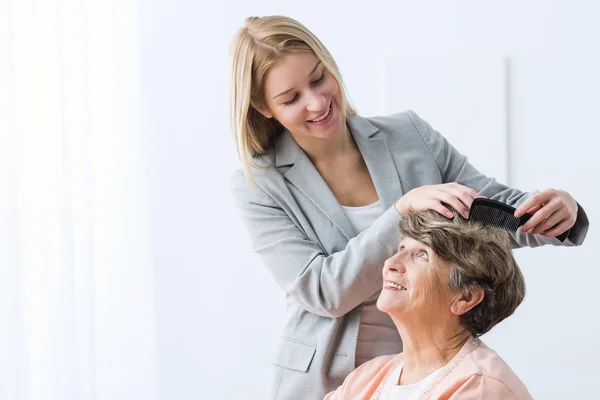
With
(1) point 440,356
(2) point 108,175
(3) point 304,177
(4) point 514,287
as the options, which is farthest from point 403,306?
(2) point 108,175

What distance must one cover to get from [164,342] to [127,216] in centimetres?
68

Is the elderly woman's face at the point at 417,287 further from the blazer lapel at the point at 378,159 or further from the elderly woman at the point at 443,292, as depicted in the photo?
the blazer lapel at the point at 378,159

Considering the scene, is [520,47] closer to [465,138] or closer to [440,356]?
[465,138]

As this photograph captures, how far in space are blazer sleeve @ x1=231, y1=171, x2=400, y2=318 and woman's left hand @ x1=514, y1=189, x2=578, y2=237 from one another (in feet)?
0.85

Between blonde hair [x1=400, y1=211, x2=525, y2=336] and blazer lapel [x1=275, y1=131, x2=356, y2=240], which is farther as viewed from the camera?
blazer lapel [x1=275, y1=131, x2=356, y2=240]

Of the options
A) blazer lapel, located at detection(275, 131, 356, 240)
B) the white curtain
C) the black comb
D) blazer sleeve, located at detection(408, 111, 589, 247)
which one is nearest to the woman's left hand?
the black comb

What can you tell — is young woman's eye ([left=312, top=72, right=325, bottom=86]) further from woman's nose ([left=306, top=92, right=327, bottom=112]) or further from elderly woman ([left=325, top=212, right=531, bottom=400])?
elderly woman ([left=325, top=212, right=531, bottom=400])

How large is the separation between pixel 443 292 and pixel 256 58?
65 centimetres

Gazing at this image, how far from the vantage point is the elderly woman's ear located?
1.68 metres

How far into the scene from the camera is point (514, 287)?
1.70 m

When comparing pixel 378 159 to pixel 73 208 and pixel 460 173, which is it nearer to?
pixel 460 173

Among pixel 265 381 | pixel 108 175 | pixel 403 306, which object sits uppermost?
pixel 108 175

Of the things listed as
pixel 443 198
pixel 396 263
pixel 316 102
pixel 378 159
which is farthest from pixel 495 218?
pixel 316 102

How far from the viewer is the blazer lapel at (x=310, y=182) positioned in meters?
1.83
